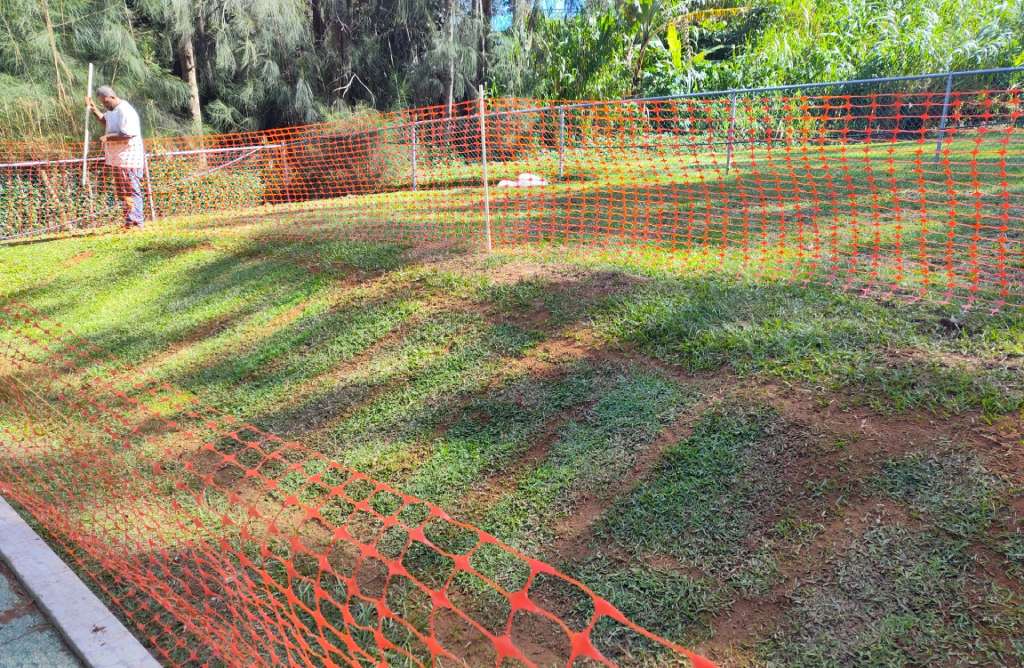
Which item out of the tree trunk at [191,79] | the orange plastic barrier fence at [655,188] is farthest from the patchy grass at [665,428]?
the tree trunk at [191,79]

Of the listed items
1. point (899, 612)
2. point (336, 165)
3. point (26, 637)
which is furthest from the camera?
point (336, 165)

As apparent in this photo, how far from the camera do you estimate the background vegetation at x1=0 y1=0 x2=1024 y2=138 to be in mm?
14148

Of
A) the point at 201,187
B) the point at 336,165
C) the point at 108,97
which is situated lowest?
the point at 201,187

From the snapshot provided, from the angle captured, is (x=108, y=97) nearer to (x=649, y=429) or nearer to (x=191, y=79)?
(x=191, y=79)

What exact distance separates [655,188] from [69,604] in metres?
7.64

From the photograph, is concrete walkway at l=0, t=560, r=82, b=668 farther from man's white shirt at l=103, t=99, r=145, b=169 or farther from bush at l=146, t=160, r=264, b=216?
bush at l=146, t=160, r=264, b=216

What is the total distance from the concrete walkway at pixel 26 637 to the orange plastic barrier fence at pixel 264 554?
0.27 meters

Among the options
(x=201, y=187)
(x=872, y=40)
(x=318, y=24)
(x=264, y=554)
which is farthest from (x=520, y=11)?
(x=264, y=554)

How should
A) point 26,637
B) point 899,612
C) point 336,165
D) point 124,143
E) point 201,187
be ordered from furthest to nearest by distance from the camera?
point 336,165 < point 201,187 < point 124,143 < point 26,637 < point 899,612

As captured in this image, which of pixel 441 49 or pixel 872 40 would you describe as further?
pixel 872 40

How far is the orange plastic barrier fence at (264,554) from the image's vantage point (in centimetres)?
264

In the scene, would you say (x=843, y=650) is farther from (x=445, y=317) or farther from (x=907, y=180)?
(x=907, y=180)

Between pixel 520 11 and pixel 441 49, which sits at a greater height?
pixel 520 11

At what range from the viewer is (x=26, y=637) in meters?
2.84
